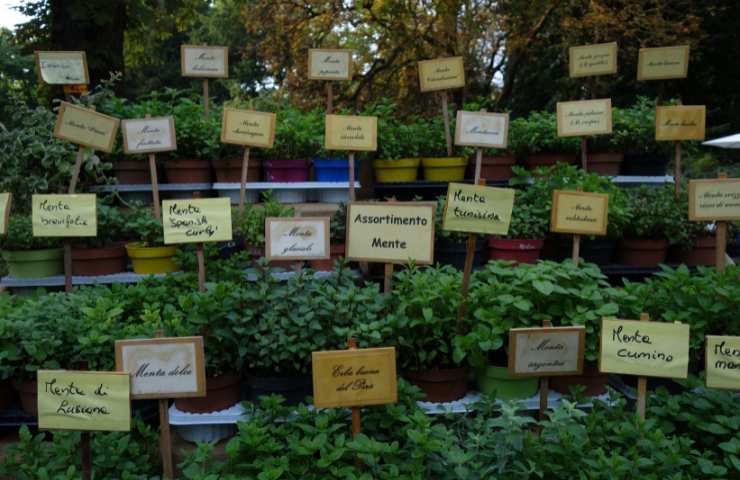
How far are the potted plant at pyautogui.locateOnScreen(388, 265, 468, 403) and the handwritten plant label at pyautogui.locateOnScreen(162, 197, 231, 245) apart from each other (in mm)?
913

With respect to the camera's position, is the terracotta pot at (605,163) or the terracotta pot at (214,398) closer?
the terracotta pot at (214,398)

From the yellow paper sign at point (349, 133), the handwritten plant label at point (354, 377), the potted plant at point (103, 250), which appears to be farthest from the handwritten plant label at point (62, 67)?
the handwritten plant label at point (354, 377)

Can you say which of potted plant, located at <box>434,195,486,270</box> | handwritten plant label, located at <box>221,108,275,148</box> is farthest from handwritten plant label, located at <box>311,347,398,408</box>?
handwritten plant label, located at <box>221,108,275,148</box>

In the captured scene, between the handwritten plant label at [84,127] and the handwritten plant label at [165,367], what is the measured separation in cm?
193

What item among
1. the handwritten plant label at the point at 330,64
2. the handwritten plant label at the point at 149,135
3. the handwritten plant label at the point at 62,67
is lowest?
the handwritten plant label at the point at 149,135

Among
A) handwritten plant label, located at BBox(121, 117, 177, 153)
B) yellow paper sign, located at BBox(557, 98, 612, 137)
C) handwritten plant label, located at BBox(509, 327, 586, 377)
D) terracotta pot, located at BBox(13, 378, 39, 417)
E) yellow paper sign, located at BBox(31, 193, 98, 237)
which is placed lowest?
terracotta pot, located at BBox(13, 378, 39, 417)

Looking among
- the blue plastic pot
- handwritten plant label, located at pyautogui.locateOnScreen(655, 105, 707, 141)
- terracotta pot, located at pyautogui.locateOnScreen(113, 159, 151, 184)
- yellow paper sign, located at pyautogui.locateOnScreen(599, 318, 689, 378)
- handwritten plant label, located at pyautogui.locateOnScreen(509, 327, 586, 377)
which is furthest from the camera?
the blue plastic pot

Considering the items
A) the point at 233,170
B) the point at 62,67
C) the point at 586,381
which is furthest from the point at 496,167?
the point at 62,67

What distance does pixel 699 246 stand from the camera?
13.1ft

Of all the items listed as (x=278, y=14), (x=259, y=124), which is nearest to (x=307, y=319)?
(x=259, y=124)

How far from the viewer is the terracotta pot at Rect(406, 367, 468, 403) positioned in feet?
8.27

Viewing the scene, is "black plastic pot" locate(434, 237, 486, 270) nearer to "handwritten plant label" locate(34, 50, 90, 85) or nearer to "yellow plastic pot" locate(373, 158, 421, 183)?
"yellow plastic pot" locate(373, 158, 421, 183)

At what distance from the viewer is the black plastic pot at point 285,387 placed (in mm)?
2480

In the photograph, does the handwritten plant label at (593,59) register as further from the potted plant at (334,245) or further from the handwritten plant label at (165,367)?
the handwritten plant label at (165,367)
